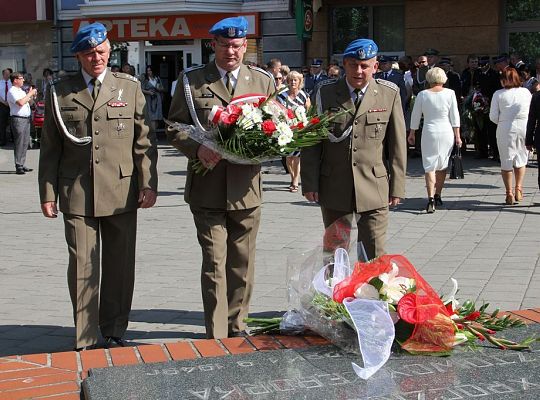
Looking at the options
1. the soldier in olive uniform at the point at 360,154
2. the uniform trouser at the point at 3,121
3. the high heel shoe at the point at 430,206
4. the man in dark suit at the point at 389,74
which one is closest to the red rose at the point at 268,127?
the soldier in olive uniform at the point at 360,154

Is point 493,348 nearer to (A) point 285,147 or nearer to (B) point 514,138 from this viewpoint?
(A) point 285,147

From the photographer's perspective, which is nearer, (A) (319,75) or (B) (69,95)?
(B) (69,95)

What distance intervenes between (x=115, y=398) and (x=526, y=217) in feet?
27.4

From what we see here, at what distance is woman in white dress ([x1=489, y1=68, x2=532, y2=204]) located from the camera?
1205 centimetres

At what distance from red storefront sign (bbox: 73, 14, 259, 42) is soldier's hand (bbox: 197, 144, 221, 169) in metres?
18.9

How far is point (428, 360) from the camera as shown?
12.8ft

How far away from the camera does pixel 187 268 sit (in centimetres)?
827

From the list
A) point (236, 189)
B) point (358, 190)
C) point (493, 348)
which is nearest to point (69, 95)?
point (236, 189)

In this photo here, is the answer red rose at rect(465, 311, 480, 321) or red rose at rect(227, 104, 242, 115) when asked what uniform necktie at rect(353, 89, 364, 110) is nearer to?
red rose at rect(227, 104, 242, 115)

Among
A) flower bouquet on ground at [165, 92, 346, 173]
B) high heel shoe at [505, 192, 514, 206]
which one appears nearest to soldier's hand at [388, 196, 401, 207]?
flower bouquet on ground at [165, 92, 346, 173]

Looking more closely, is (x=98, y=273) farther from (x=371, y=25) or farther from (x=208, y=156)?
(x=371, y=25)

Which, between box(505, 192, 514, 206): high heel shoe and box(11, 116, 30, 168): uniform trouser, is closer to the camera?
box(505, 192, 514, 206): high heel shoe

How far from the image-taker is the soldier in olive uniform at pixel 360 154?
19.1ft

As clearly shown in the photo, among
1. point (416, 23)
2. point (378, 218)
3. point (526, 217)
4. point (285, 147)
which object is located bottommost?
point (526, 217)
